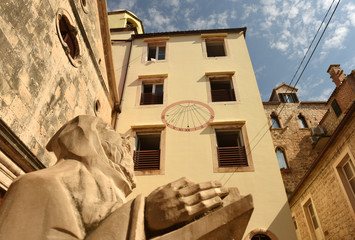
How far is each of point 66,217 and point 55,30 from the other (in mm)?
5332

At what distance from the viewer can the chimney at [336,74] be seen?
1607cm

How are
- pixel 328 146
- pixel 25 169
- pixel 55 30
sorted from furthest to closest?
1. pixel 328 146
2. pixel 55 30
3. pixel 25 169

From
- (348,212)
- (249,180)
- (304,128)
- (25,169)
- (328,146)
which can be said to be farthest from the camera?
(304,128)

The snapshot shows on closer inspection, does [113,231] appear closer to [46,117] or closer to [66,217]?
[66,217]

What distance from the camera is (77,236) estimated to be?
1.58 m

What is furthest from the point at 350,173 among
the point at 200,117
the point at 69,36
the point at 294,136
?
the point at 69,36

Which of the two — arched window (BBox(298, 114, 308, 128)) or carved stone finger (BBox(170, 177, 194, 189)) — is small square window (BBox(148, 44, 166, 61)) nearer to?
carved stone finger (BBox(170, 177, 194, 189))

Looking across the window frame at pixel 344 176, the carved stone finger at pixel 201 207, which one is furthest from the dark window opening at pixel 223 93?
the carved stone finger at pixel 201 207

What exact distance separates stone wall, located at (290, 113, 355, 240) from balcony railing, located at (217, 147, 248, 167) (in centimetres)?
320

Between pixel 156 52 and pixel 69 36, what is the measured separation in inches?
244

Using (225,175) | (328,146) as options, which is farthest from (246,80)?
(225,175)

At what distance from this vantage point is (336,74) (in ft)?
53.5

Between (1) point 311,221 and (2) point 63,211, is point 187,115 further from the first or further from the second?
(2) point 63,211

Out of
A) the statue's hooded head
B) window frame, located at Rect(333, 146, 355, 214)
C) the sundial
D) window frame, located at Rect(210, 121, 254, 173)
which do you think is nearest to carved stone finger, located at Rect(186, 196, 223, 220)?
the statue's hooded head
